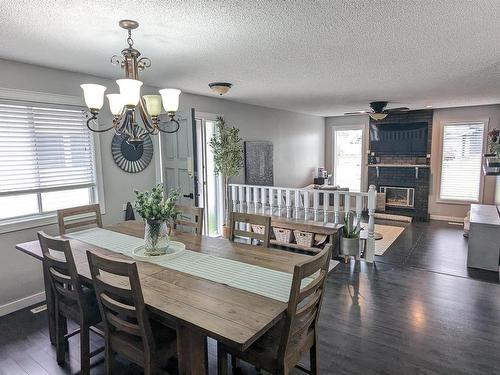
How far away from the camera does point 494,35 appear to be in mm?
2383

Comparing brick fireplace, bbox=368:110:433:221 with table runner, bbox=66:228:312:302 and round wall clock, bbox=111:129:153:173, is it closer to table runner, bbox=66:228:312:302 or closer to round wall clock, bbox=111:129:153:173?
round wall clock, bbox=111:129:153:173

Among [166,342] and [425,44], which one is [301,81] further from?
[166,342]

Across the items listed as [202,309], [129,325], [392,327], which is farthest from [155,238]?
[392,327]

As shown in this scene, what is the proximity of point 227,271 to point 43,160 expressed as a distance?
2434 mm

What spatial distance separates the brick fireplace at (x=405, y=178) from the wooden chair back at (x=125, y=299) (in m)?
7.18

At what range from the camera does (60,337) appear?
2361 mm

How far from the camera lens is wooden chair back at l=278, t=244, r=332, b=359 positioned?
4.98ft

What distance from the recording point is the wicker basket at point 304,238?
4.22 metres

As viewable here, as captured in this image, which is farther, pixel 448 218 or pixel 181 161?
pixel 448 218

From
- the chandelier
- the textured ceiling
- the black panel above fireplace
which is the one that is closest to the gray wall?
the textured ceiling

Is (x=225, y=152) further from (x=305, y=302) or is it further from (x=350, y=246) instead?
(x=305, y=302)

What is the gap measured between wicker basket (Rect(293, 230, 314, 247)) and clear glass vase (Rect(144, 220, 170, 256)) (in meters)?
2.29

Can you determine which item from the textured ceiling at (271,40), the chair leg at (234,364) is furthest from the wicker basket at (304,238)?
the chair leg at (234,364)

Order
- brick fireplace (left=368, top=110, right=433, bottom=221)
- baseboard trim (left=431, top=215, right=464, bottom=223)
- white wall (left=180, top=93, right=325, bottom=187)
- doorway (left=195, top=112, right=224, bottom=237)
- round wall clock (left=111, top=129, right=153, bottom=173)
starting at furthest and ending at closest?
brick fireplace (left=368, top=110, right=433, bottom=221), baseboard trim (left=431, top=215, right=464, bottom=223), doorway (left=195, top=112, right=224, bottom=237), white wall (left=180, top=93, right=325, bottom=187), round wall clock (left=111, top=129, right=153, bottom=173)
